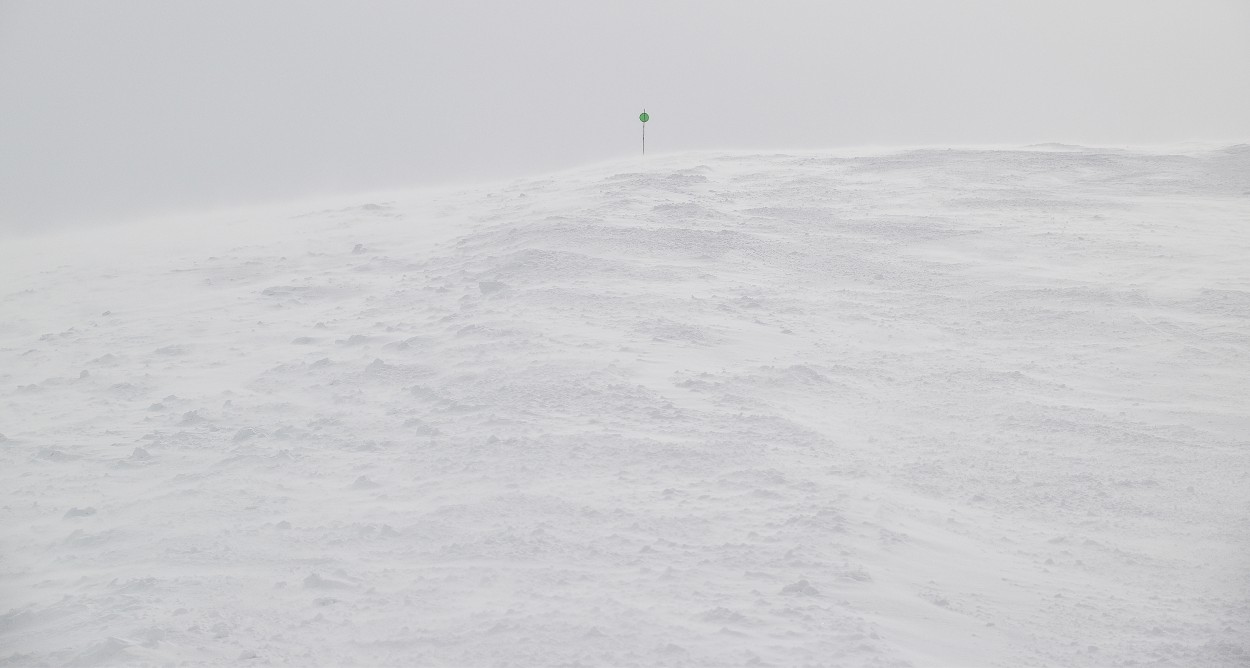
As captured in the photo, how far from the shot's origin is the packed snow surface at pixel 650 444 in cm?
389

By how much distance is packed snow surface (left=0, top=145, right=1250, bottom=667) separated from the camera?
389cm

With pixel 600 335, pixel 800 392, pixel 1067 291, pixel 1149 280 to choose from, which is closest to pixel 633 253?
pixel 600 335

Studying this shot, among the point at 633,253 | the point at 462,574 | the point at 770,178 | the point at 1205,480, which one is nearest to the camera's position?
the point at 462,574

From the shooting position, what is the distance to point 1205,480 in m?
5.09

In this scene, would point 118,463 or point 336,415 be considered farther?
point 336,415

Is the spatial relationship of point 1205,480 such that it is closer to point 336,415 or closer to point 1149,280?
point 1149,280

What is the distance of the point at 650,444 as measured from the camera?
207 inches

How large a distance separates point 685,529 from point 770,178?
8.23 m

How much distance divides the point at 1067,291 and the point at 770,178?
4.88 meters

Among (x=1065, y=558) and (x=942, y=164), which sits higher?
(x=942, y=164)

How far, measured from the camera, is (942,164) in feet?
40.9

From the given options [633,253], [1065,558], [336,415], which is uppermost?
[633,253]

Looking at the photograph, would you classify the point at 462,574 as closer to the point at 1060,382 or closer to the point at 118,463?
the point at 118,463

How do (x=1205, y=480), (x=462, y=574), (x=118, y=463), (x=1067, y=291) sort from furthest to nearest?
1. (x=1067, y=291)
2. (x=118, y=463)
3. (x=1205, y=480)
4. (x=462, y=574)
